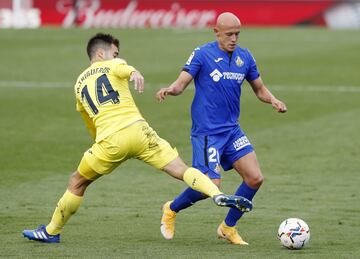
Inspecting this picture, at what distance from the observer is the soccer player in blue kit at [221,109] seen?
1040cm

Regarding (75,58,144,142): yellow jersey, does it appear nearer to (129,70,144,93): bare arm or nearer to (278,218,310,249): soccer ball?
(129,70,144,93): bare arm

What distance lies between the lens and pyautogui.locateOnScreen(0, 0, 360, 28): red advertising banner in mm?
49469

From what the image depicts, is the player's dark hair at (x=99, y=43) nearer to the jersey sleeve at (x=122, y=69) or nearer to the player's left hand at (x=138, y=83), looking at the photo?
the jersey sleeve at (x=122, y=69)

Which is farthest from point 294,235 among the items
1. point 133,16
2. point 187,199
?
point 133,16

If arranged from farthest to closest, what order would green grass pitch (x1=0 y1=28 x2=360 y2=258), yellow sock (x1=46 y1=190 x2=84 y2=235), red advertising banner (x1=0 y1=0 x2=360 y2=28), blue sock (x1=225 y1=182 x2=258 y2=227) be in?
red advertising banner (x1=0 y1=0 x2=360 y2=28), blue sock (x1=225 y1=182 x2=258 y2=227), green grass pitch (x1=0 y1=28 x2=360 y2=258), yellow sock (x1=46 y1=190 x2=84 y2=235)

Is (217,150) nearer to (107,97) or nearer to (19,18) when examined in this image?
(107,97)

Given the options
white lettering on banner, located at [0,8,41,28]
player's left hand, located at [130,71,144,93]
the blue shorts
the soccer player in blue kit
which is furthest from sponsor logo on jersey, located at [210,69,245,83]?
white lettering on banner, located at [0,8,41,28]

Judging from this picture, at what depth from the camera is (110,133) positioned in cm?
982

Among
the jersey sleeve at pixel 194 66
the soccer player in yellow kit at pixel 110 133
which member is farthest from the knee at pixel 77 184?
the jersey sleeve at pixel 194 66

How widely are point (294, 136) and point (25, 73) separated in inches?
475

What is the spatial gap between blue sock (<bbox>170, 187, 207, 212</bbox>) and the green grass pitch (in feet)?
1.07

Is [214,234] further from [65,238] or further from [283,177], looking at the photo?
[283,177]

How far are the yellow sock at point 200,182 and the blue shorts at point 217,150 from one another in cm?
54

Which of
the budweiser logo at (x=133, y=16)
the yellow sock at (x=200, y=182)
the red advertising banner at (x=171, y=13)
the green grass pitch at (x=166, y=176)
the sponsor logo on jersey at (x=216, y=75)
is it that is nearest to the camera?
the yellow sock at (x=200, y=182)
